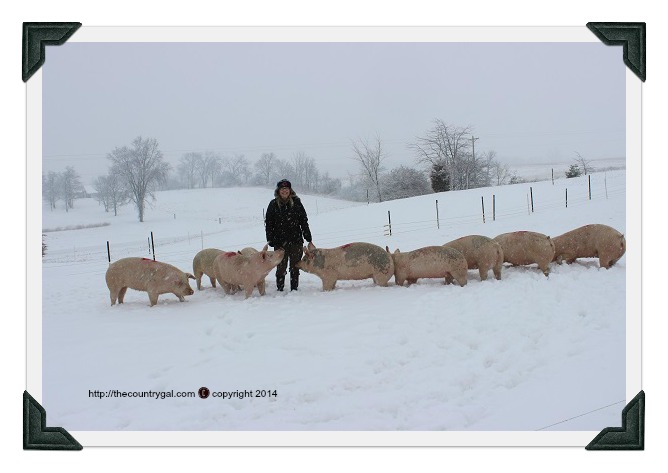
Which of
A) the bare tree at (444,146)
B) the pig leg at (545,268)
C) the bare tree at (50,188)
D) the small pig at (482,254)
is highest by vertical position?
the bare tree at (444,146)

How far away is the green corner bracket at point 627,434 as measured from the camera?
5.53 m

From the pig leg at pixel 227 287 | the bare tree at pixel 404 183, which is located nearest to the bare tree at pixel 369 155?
the bare tree at pixel 404 183

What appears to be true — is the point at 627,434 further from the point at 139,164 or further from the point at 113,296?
the point at 113,296

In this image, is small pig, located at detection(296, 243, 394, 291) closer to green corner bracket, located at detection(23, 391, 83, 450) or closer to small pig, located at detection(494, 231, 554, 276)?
small pig, located at detection(494, 231, 554, 276)

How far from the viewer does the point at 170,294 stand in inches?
335

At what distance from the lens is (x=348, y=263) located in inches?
331

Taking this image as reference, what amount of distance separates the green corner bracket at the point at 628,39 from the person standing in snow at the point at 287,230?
169 inches

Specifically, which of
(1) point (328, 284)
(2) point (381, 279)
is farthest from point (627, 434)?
(1) point (328, 284)

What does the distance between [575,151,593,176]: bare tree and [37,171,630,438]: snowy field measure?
0.17m

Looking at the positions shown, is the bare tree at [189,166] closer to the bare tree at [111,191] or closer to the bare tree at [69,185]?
the bare tree at [111,191]

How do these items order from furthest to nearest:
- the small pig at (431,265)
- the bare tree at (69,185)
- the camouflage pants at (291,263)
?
1. the camouflage pants at (291,263)
2. the small pig at (431,265)
3. the bare tree at (69,185)

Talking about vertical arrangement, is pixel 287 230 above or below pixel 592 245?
above

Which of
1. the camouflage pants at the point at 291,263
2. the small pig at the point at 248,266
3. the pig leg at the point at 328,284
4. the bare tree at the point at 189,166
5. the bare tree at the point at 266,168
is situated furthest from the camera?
the camouflage pants at the point at 291,263

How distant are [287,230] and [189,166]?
6.73 feet
